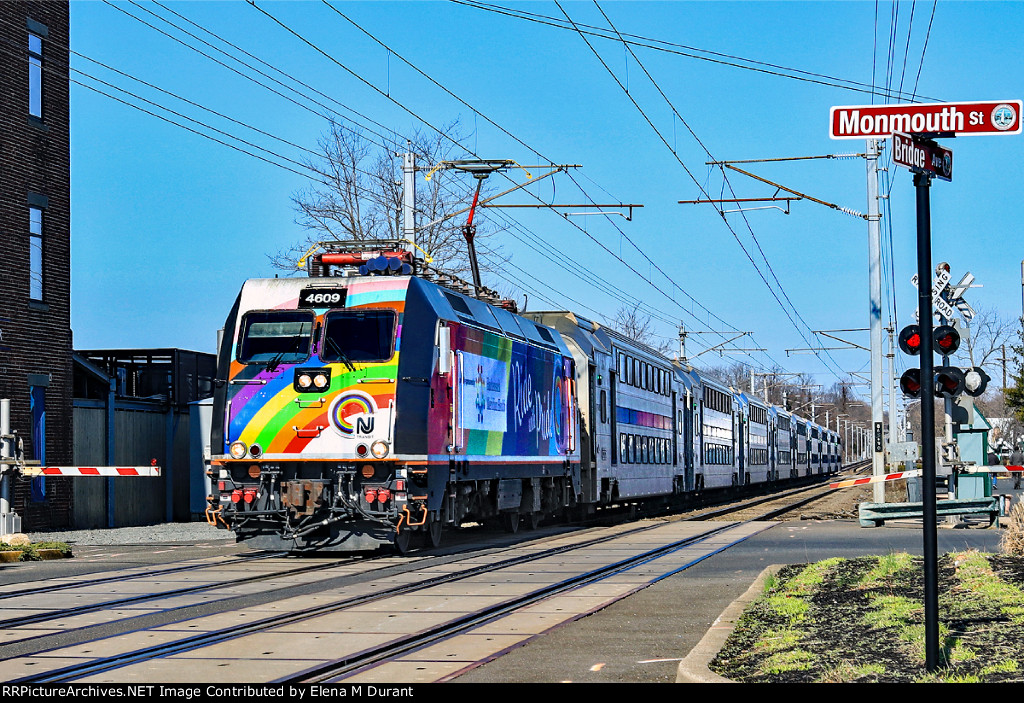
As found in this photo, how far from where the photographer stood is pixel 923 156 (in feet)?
26.7

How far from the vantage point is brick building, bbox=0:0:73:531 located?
2495 cm

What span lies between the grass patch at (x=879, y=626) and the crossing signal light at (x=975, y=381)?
5794mm

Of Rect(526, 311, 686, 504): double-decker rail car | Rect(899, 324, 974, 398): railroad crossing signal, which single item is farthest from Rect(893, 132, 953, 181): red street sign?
Rect(526, 311, 686, 504): double-decker rail car

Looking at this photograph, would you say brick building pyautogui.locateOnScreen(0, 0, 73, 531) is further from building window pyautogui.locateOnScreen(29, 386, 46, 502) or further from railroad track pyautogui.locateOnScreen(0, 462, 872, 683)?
railroad track pyautogui.locateOnScreen(0, 462, 872, 683)

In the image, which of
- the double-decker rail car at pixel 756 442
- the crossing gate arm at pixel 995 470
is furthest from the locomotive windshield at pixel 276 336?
the double-decker rail car at pixel 756 442

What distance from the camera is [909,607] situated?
34.6 ft

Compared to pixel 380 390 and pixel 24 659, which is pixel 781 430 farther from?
pixel 24 659

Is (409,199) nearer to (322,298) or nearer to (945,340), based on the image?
(322,298)

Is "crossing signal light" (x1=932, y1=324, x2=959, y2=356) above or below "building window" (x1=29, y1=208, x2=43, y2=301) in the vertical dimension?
below

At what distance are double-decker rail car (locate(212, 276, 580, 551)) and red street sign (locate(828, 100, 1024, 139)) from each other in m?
9.77

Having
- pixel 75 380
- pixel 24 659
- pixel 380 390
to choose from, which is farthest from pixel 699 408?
pixel 24 659
